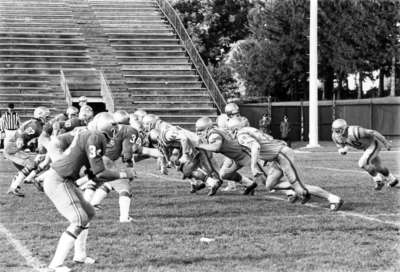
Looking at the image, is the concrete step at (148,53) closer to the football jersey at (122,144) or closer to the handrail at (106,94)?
the handrail at (106,94)

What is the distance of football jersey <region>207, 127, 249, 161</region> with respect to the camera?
495 inches

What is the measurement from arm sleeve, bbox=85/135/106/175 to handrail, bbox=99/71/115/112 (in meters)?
21.4

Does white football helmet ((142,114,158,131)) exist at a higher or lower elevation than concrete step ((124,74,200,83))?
lower

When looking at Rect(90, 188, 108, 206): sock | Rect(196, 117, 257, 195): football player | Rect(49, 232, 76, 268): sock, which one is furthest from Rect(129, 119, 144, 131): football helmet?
Rect(49, 232, 76, 268): sock

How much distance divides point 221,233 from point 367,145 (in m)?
5.59

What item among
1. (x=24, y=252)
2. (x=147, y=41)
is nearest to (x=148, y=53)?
(x=147, y=41)

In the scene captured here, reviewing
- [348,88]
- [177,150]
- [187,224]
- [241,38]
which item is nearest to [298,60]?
[241,38]

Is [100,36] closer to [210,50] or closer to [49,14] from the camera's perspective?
[49,14]

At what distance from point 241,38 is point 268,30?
5.70 m

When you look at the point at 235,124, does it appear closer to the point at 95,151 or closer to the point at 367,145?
the point at 367,145

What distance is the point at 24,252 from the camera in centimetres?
802

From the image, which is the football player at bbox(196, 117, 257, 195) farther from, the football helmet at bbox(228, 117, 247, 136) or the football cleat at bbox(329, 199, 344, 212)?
the football cleat at bbox(329, 199, 344, 212)

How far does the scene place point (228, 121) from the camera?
42.1ft

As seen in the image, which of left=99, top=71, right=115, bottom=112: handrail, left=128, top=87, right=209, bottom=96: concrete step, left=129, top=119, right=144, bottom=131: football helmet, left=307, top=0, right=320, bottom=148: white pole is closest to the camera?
left=129, top=119, right=144, bottom=131: football helmet
